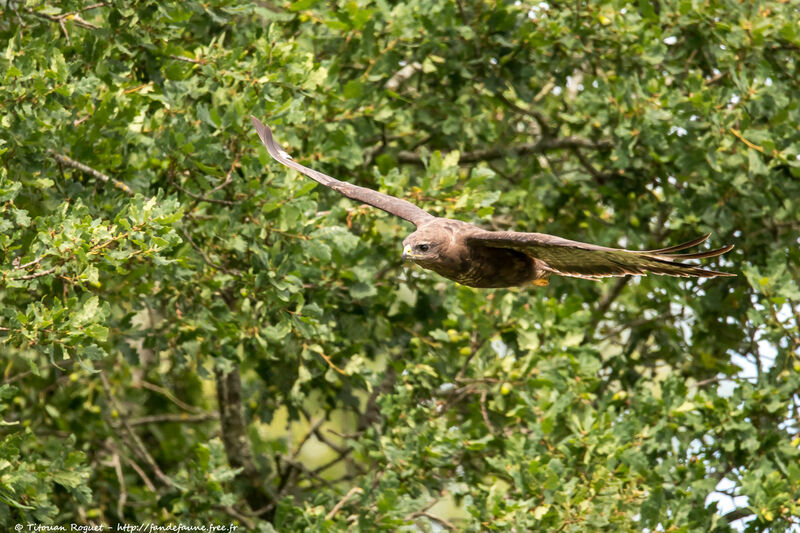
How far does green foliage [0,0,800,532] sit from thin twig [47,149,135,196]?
0.12 ft

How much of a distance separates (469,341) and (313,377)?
1.02m

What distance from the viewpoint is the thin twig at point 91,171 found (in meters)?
5.84

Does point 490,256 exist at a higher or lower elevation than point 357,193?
higher

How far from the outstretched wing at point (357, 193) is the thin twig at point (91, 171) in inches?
31.0

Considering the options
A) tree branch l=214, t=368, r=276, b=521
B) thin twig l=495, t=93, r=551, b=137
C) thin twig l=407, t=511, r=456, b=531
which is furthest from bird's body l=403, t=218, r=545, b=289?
tree branch l=214, t=368, r=276, b=521

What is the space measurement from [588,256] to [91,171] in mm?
2669

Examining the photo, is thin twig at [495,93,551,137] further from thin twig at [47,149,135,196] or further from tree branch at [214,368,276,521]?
thin twig at [47,149,135,196]

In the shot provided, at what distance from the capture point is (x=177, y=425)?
9.13 metres

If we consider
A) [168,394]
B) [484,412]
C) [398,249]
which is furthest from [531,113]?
[168,394]

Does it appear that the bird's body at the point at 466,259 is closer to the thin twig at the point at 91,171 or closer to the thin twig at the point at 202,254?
the thin twig at the point at 202,254

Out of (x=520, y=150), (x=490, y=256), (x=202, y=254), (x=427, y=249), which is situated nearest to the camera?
(x=427, y=249)

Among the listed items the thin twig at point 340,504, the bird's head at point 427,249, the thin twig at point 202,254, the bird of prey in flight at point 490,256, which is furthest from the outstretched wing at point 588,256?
the thin twig at point 340,504

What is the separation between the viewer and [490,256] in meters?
5.69

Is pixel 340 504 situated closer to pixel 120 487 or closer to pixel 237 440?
pixel 237 440
